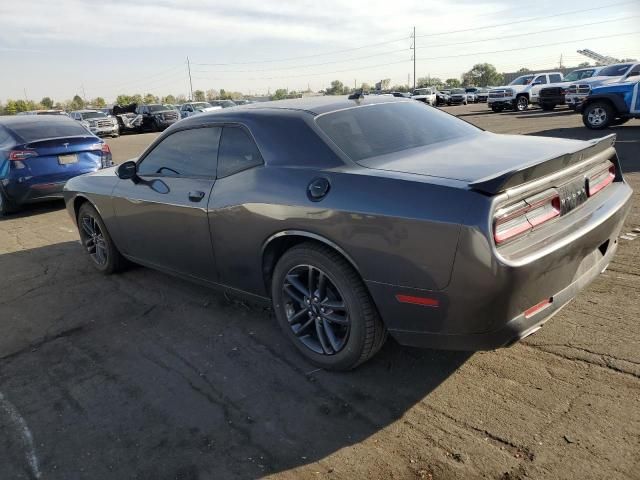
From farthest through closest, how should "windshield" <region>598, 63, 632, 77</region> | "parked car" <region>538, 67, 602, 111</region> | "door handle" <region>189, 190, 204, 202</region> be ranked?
"parked car" <region>538, 67, 602, 111</region> → "windshield" <region>598, 63, 632, 77</region> → "door handle" <region>189, 190, 204, 202</region>

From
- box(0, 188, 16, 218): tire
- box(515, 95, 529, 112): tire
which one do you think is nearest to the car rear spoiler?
box(0, 188, 16, 218): tire

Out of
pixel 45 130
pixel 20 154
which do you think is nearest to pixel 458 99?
pixel 45 130

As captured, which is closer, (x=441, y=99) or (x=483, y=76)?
(x=441, y=99)

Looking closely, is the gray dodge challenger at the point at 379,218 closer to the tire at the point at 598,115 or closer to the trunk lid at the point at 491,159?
the trunk lid at the point at 491,159

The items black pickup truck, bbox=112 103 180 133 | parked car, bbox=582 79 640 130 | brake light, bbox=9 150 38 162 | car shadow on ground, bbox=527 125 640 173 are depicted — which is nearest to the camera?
brake light, bbox=9 150 38 162

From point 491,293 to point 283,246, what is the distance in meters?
1.39

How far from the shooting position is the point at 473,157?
2.87 m

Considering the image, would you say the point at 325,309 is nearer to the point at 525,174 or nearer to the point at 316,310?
the point at 316,310

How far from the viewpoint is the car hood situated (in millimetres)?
2560

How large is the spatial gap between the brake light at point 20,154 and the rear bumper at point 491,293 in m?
7.22

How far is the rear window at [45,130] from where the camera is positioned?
8.13 meters

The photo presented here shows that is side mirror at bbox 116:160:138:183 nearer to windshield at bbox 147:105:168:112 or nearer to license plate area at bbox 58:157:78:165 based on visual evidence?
license plate area at bbox 58:157:78:165

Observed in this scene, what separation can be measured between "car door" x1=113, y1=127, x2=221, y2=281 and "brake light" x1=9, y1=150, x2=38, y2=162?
14.2 ft

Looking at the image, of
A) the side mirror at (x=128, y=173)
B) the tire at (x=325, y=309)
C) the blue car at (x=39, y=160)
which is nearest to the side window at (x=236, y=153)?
the tire at (x=325, y=309)
